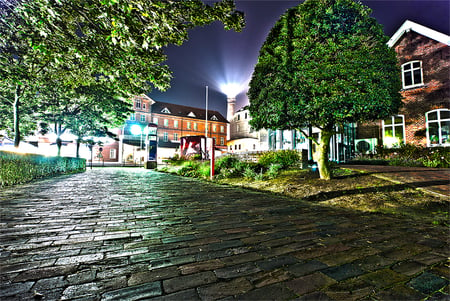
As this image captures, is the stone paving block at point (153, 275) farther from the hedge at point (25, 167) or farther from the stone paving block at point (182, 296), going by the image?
the hedge at point (25, 167)

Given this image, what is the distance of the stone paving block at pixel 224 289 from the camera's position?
1460mm

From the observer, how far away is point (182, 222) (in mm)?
3232

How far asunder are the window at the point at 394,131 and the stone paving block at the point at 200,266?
1744 centimetres

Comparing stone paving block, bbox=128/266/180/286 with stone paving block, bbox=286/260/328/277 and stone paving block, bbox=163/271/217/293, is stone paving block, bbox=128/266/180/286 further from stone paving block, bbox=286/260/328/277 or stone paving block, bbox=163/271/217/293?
stone paving block, bbox=286/260/328/277

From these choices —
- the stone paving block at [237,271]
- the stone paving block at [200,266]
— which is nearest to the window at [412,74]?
the stone paving block at [237,271]

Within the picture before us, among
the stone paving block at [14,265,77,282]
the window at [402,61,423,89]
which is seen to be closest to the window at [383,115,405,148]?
the window at [402,61,423,89]

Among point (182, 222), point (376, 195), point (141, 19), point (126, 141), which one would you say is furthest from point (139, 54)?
point (126, 141)

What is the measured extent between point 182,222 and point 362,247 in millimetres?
2435

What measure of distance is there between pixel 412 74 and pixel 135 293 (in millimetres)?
20564

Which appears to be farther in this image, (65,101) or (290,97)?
(65,101)

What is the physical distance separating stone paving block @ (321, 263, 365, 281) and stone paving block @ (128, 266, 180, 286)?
4.39 ft

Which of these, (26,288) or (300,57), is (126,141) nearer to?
(300,57)

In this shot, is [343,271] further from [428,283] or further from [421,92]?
[421,92]

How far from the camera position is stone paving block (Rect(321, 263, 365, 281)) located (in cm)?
174
